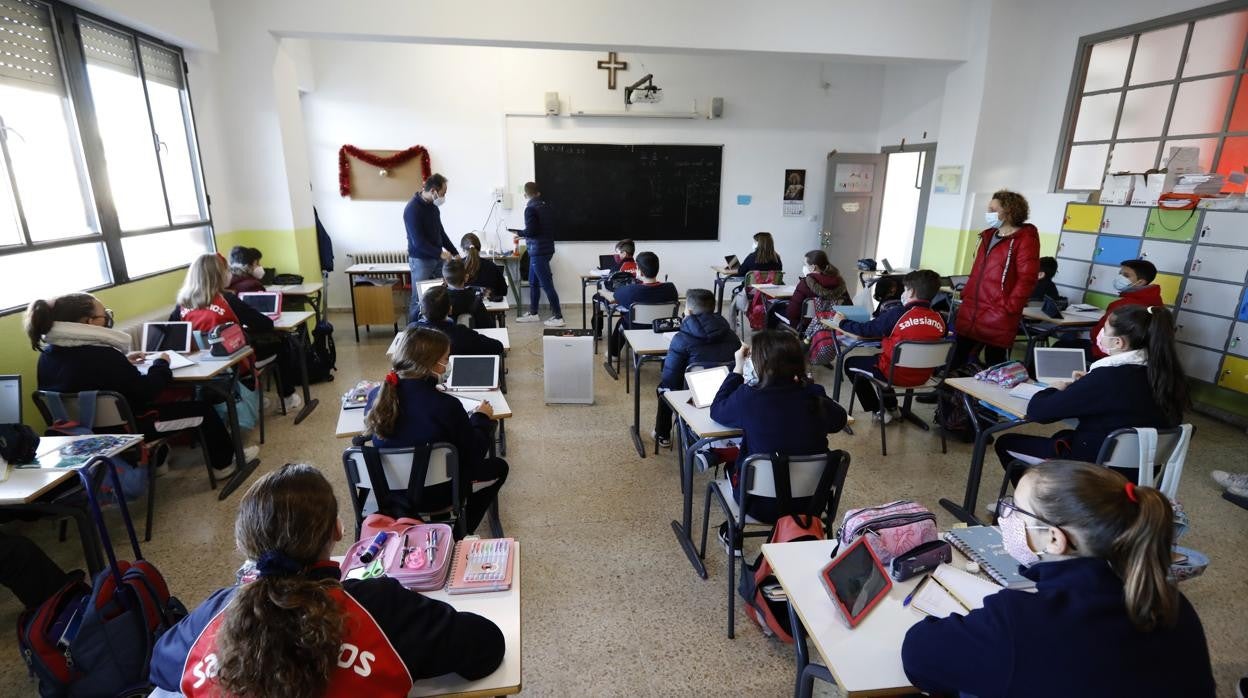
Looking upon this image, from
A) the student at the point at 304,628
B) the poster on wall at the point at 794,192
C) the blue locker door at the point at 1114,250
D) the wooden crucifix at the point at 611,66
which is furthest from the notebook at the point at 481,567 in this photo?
the poster on wall at the point at 794,192

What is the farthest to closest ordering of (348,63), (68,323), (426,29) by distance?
1. (348,63)
2. (426,29)
3. (68,323)

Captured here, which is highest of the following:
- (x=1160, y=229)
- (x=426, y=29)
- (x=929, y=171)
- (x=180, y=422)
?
(x=426, y=29)

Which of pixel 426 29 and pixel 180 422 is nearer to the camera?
pixel 180 422

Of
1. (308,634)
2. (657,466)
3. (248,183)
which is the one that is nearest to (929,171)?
(657,466)

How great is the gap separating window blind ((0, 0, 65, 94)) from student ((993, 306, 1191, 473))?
581cm

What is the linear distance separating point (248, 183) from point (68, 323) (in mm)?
3369

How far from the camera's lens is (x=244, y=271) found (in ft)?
16.1

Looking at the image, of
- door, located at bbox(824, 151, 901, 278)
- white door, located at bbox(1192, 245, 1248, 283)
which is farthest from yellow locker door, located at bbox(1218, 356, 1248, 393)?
door, located at bbox(824, 151, 901, 278)

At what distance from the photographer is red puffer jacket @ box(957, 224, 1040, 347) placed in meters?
3.77

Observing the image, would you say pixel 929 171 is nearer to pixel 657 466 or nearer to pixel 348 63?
pixel 657 466

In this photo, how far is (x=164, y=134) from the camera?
4934 millimetres

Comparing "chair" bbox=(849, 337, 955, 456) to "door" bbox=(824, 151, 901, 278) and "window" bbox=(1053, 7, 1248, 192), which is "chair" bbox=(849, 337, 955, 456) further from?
"door" bbox=(824, 151, 901, 278)

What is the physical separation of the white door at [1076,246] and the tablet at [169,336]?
23.4 ft

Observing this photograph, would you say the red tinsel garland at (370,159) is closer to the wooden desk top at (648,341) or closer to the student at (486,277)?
the student at (486,277)
